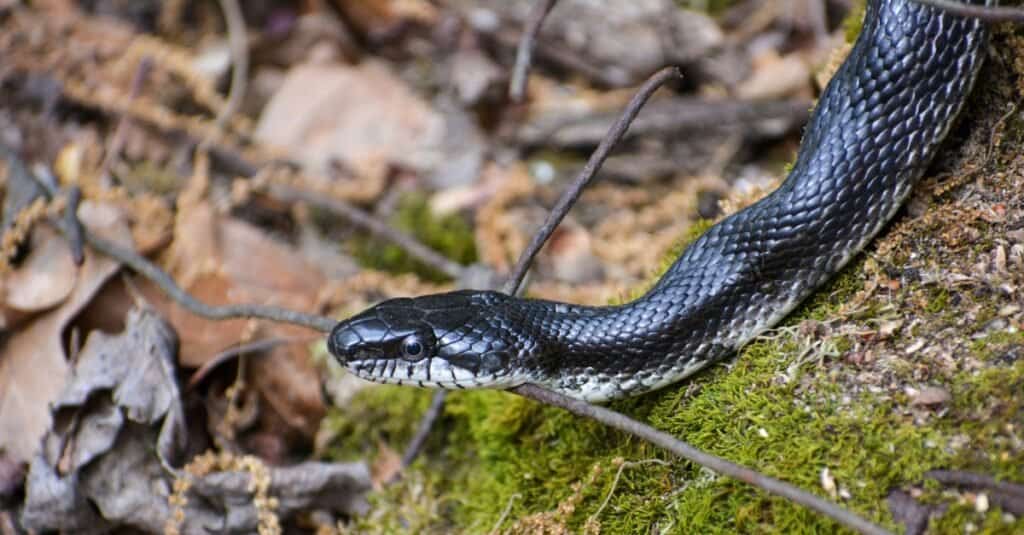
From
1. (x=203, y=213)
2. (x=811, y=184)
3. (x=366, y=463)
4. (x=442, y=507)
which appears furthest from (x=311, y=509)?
(x=811, y=184)

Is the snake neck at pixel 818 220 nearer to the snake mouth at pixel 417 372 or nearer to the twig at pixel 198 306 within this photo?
the snake mouth at pixel 417 372

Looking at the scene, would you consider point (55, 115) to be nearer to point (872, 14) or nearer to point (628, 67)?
point (628, 67)

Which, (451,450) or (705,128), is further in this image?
(705,128)

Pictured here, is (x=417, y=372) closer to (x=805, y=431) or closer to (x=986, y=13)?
(x=805, y=431)

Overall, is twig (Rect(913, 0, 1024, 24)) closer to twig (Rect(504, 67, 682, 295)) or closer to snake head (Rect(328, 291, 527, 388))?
twig (Rect(504, 67, 682, 295))

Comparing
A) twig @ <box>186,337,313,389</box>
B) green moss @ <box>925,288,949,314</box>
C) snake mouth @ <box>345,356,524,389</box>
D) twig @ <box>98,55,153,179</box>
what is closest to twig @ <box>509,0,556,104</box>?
snake mouth @ <box>345,356,524,389</box>

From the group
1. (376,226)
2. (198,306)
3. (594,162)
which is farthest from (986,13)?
(376,226)
